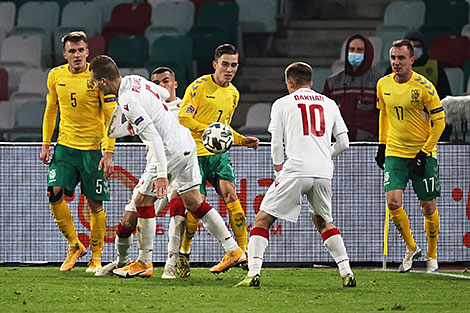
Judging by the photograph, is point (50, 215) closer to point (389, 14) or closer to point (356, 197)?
point (356, 197)

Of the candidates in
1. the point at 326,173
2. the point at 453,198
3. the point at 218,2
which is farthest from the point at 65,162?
the point at 218,2

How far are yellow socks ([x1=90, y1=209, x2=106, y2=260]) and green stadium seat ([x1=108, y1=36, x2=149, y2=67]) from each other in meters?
6.20

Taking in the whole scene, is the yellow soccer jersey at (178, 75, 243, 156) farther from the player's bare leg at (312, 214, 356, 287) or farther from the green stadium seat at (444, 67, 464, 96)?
the green stadium seat at (444, 67, 464, 96)

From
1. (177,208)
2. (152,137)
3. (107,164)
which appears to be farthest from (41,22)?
(152,137)

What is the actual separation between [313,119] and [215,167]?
162cm

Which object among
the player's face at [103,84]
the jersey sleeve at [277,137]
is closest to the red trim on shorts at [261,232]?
the jersey sleeve at [277,137]

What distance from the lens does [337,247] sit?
6750 mm

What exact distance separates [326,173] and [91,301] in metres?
1.99

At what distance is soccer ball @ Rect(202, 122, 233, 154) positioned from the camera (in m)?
7.44

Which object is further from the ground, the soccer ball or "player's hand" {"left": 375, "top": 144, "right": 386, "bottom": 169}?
the soccer ball

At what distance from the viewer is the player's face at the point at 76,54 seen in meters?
7.97

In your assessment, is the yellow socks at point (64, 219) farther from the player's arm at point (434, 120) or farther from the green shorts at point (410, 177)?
the player's arm at point (434, 120)

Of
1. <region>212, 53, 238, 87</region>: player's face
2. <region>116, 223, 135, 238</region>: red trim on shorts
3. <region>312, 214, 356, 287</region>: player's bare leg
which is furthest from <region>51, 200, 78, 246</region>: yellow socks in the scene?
<region>312, 214, 356, 287</region>: player's bare leg

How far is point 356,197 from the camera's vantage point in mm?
9016
